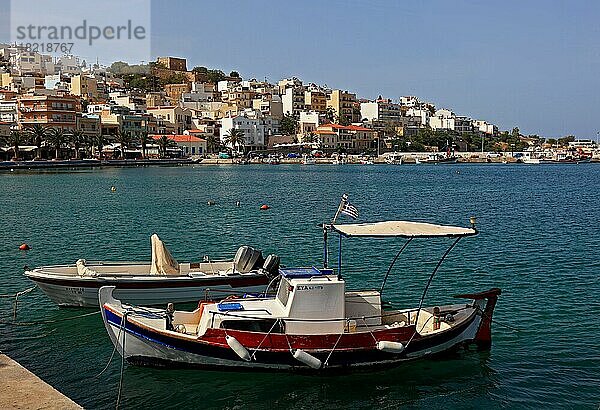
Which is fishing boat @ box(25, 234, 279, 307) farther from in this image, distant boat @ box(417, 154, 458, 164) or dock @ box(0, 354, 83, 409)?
distant boat @ box(417, 154, 458, 164)

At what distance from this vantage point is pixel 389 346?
15.4 m

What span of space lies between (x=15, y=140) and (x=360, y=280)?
101361 mm

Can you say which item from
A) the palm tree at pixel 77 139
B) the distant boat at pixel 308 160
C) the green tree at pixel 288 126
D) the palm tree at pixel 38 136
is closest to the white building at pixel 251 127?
the green tree at pixel 288 126

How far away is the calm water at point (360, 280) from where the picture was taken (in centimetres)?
Result: 1488

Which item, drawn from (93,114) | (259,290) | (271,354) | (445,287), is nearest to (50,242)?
(259,290)

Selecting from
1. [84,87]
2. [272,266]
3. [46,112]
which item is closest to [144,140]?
[46,112]

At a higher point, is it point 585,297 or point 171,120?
point 171,120

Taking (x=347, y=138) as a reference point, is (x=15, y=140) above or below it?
below

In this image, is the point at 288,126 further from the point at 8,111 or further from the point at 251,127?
the point at 8,111

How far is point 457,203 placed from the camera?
61.0 metres

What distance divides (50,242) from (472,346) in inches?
943

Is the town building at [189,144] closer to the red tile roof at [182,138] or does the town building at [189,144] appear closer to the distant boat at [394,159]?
the red tile roof at [182,138]

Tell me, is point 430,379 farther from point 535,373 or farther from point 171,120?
point 171,120

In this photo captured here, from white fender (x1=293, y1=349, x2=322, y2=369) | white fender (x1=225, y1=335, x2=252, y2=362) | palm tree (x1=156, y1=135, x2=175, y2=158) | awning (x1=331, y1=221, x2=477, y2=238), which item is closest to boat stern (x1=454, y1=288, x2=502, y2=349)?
awning (x1=331, y1=221, x2=477, y2=238)
